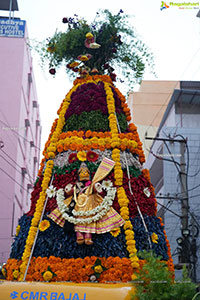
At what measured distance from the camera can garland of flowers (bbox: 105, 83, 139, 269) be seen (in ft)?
22.1

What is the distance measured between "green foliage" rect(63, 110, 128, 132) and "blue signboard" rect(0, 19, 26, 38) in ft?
50.4

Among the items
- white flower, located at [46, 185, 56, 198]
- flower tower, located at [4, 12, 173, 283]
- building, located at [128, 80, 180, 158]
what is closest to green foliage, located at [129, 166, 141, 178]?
flower tower, located at [4, 12, 173, 283]

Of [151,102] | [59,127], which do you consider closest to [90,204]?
[59,127]

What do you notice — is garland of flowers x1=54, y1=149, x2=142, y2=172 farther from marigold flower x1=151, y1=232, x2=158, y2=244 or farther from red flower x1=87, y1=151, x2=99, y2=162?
marigold flower x1=151, y1=232, x2=158, y2=244

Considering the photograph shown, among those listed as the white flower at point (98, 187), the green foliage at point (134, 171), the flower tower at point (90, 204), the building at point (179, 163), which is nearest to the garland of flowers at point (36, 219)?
the flower tower at point (90, 204)

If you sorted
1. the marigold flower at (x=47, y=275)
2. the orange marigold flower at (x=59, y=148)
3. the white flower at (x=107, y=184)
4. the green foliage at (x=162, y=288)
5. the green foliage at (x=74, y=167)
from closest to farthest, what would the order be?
the green foliage at (x=162, y=288), the marigold flower at (x=47, y=275), the white flower at (x=107, y=184), the green foliage at (x=74, y=167), the orange marigold flower at (x=59, y=148)

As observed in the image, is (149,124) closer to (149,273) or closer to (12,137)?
(12,137)

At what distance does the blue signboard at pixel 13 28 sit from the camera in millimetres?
22258

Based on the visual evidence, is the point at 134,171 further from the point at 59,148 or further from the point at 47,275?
the point at 47,275

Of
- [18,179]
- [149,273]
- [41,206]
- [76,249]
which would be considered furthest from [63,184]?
[18,179]

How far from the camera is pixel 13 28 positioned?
23.3 meters

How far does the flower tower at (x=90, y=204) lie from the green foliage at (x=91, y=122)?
19 millimetres

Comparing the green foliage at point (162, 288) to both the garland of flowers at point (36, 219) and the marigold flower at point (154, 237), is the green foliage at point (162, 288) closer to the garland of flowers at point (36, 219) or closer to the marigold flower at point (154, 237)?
the marigold flower at point (154, 237)

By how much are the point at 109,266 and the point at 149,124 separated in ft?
90.2
